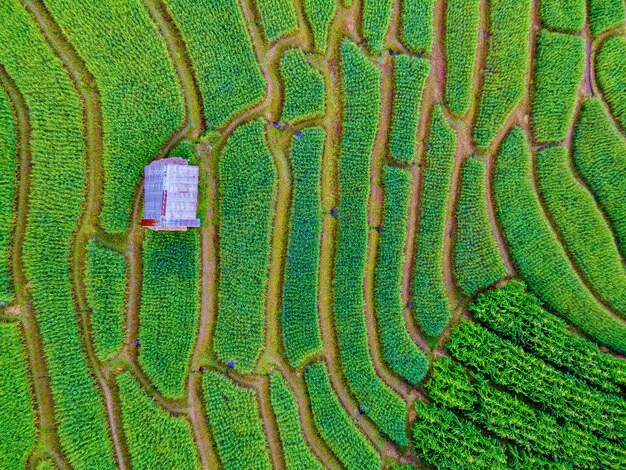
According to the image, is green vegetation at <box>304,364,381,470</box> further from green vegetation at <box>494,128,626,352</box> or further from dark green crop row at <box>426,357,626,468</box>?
green vegetation at <box>494,128,626,352</box>

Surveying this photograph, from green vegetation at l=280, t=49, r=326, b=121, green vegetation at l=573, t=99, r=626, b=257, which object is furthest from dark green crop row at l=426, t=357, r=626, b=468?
green vegetation at l=280, t=49, r=326, b=121

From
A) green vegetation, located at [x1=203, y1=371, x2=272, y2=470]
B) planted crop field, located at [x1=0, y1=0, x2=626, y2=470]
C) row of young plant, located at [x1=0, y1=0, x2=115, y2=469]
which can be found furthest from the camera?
green vegetation, located at [x1=203, y1=371, x2=272, y2=470]

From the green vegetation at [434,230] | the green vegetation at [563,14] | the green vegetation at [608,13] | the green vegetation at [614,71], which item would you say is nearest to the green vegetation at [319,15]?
the green vegetation at [434,230]

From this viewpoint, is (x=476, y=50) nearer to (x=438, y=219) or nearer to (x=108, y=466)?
(x=438, y=219)

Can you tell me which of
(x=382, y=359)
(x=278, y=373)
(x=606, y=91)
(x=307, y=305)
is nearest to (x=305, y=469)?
(x=278, y=373)

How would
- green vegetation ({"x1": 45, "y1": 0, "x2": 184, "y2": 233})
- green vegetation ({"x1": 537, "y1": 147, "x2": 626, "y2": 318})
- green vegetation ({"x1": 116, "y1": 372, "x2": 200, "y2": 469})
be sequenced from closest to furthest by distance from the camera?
1. green vegetation ({"x1": 116, "y1": 372, "x2": 200, "y2": 469})
2. green vegetation ({"x1": 45, "y1": 0, "x2": 184, "y2": 233})
3. green vegetation ({"x1": 537, "y1": 147, "x2": 626, "y2": 318})

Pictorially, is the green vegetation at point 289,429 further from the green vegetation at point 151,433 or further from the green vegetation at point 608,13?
the green vegetation at point 608,13
